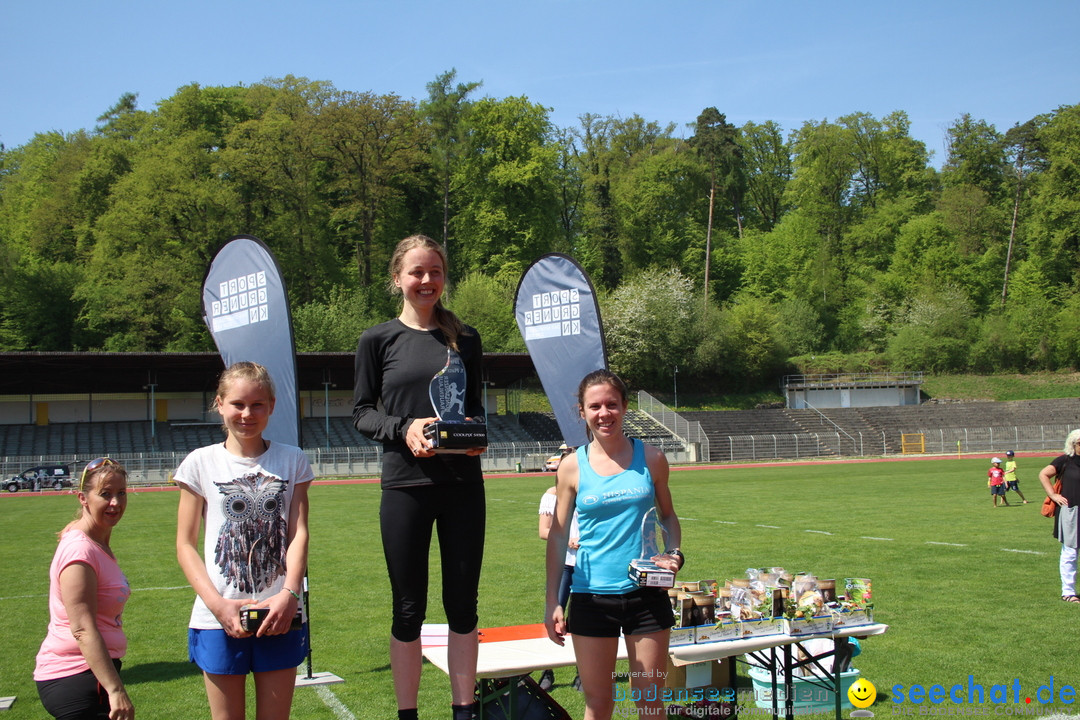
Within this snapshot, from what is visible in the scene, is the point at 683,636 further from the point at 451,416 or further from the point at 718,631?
the point at 451,416

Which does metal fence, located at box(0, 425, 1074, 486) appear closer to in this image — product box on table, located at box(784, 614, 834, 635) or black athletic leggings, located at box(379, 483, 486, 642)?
product box on table, located at box(784, 614, 834, 635)

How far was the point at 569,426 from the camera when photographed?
7883 mm

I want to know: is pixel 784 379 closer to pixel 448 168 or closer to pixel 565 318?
pixel 448 168

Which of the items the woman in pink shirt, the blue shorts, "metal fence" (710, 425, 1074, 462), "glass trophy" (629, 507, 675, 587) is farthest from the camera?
"metal fence" (710, 425, 1074, 462)

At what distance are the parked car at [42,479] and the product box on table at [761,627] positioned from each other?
1445 inches

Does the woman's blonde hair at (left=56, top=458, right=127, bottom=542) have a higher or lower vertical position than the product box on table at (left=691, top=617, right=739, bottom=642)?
higher

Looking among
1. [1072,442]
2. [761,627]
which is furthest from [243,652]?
[1072,442]

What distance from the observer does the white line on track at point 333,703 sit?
224 inches

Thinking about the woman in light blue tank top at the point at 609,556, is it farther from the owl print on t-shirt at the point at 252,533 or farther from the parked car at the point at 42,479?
the parked car at the point at 42,479

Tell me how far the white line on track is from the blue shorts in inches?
102

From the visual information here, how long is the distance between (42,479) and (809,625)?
38.6m

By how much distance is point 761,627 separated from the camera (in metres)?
4.95

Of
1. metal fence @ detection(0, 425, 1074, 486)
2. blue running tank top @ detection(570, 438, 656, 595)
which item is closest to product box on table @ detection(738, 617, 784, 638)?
blue running tank top @ detection(570, 438, 656, 595)

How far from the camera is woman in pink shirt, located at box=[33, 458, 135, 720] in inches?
135
